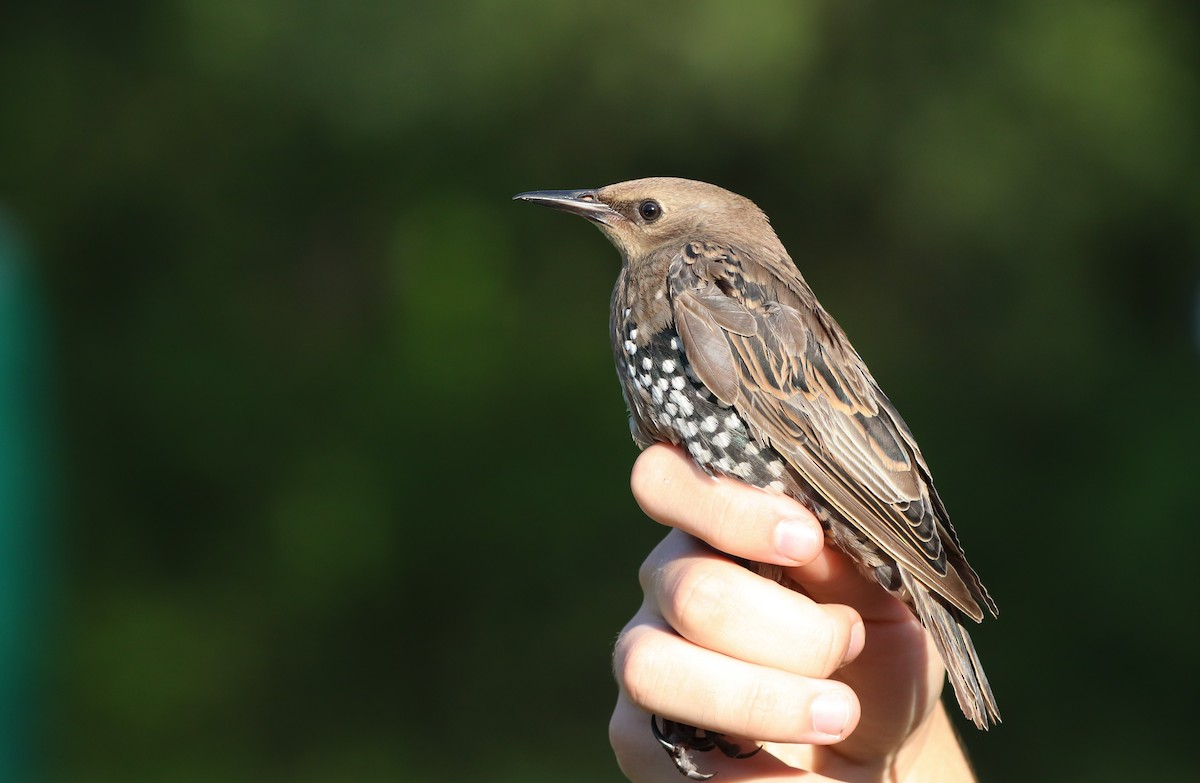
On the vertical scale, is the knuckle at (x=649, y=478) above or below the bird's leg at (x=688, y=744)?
above

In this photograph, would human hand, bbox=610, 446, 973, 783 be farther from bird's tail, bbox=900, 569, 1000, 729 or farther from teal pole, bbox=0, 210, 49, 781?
teal pole, bbox=0, 210, 49, 781

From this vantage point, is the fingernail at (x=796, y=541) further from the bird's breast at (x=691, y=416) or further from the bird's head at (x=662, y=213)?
the bird's head at (x=662, y=213)

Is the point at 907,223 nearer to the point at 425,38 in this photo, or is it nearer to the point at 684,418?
the point at 425,38

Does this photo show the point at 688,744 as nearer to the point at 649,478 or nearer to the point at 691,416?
the point at 649,478

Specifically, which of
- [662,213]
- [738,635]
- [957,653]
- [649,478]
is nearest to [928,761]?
[957,653]

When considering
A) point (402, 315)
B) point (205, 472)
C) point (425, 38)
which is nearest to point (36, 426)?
point (205, 472)

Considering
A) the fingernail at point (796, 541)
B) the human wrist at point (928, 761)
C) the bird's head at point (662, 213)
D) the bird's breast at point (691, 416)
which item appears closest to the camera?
the fingernail at point (796, 541)

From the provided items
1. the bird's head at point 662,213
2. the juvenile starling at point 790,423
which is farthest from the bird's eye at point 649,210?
the juvenile starling at point 790,423
